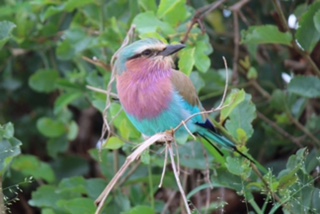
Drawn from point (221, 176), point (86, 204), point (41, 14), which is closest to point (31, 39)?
point (41, 14)

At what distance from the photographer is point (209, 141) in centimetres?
248

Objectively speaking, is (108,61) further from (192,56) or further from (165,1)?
(192,56)

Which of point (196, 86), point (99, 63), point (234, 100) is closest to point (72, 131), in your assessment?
point (99, 63)

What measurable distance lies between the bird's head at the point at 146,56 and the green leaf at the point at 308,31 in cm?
42

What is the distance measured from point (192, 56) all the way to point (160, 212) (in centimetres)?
69

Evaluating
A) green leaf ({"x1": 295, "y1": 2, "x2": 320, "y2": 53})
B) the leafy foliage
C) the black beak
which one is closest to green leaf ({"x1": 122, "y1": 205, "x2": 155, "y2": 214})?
the leafy foliage

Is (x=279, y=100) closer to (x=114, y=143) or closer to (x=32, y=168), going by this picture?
(x=114, y=143)

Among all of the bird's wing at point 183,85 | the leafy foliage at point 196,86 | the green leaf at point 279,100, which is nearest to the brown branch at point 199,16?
the leafy foliage at point 196,86

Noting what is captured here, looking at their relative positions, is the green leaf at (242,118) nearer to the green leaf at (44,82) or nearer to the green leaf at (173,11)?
the green leaf at (173,11)

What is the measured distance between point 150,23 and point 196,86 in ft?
0.79

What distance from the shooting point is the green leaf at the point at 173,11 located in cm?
256

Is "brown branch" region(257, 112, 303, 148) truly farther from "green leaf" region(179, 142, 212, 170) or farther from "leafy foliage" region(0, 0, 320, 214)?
"green leaf" region(179, 142, 212, 170)

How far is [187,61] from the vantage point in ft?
7.86

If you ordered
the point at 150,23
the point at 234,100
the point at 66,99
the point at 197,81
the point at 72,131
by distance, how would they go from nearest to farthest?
1. the point at 234,100
2. the point at 150,23
3. the point at 197,81
4. the point at 66,99
5. the point at 72,131
